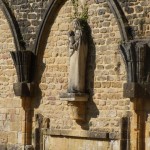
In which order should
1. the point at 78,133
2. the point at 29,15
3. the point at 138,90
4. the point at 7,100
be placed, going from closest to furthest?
the point at 138,90
the point at 78,133
the point at 29,15
the point at 7,100

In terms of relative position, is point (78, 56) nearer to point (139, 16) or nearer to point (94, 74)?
point (94, 74)

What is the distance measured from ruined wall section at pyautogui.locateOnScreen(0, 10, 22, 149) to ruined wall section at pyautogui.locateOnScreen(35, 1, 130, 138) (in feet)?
2.52

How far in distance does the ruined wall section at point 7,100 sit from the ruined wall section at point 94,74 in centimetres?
77

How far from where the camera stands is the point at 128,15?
12242mm

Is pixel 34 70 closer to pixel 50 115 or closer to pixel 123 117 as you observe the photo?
pixel 50 115

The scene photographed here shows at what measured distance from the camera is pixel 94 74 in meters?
12.9

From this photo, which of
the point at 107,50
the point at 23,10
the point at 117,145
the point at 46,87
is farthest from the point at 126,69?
the point at 23,10

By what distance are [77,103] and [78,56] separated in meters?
0.94

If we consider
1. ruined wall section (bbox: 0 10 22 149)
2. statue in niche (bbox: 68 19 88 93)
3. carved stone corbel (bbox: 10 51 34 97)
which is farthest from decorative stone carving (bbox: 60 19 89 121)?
ruined wall section (bbox: 0 10 22 149)

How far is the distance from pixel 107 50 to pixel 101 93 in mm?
860

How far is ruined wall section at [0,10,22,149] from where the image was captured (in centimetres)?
1440

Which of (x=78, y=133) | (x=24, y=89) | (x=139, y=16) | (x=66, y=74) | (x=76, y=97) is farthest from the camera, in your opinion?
(x=24, y=89)

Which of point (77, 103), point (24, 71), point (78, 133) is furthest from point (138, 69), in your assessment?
point (24, 71)

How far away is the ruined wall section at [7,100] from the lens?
14.4 m
